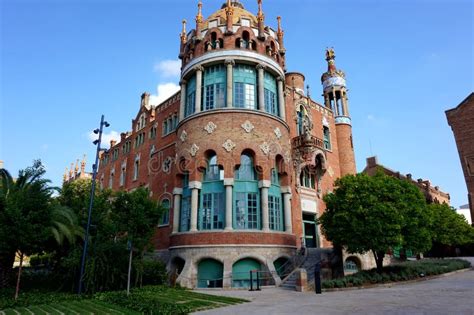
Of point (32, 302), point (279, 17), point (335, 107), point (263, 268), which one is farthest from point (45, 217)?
point (335, 107)

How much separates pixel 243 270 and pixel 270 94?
13.1m

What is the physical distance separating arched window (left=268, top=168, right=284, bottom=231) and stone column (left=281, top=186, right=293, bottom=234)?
12.5 inches

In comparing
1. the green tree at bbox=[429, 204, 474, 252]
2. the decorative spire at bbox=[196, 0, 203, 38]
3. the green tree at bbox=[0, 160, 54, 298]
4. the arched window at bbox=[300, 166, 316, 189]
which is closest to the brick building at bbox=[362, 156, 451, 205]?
the green tree at bbox=[429, 204, 474, 252]

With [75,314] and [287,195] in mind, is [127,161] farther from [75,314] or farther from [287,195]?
[75,314]

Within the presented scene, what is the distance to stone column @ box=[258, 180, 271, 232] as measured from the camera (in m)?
20.5

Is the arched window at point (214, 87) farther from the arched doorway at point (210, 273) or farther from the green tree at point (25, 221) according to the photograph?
the green tree at point (25, 221)

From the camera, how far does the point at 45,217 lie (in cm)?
1475

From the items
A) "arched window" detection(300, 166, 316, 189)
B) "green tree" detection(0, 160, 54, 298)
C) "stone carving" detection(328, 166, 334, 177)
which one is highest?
"stone carving" detection(328, 166, 334, 177)

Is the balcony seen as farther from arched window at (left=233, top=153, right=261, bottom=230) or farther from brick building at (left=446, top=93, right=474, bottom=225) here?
brick building at (left=446, top=93, right=474, bottom=225)

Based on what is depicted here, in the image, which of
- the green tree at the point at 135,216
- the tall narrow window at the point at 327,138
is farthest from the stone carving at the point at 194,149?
the tall narrow window at the point at 327,138

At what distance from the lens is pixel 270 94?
24.5 meters

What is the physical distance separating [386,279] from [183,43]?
23.6 metres

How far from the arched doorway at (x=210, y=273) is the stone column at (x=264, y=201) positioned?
3.71 meters

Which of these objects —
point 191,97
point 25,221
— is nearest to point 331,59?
point 191,97
